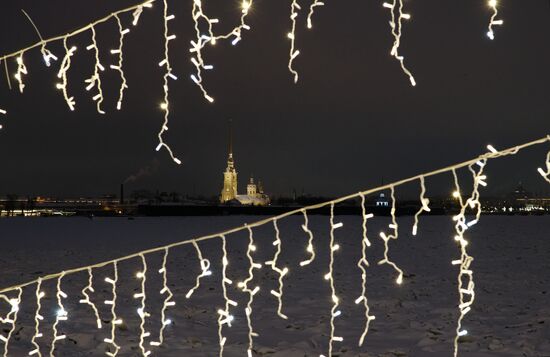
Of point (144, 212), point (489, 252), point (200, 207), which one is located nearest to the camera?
point (489, 252)

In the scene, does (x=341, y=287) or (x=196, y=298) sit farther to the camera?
(x=341, y=287)

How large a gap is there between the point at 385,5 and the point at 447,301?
8075 millimetres

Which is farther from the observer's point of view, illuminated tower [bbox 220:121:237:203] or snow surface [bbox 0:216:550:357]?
illuminated tower [bbox 220:121:237:203]

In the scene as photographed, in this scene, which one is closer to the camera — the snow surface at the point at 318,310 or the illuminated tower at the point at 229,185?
the snow surface at the point at 318,310

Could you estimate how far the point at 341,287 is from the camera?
10273 mm

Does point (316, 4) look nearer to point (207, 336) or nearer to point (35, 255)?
point (207, 336)

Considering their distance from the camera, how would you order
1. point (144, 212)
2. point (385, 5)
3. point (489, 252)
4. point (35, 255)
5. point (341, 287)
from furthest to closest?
point (144, 212) → point (489, 252) → point (35, 255) → point (341, 287) → point (385, 5)

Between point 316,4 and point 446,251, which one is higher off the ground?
point 316,4

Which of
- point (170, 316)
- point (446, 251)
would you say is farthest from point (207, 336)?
point (446, 251)

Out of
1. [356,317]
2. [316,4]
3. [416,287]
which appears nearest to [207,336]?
[356,317]

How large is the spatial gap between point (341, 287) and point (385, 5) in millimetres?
8883

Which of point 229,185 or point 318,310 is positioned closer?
point 318,310

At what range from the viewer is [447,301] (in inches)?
361

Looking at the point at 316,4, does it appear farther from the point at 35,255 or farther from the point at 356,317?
the point at 35,255
